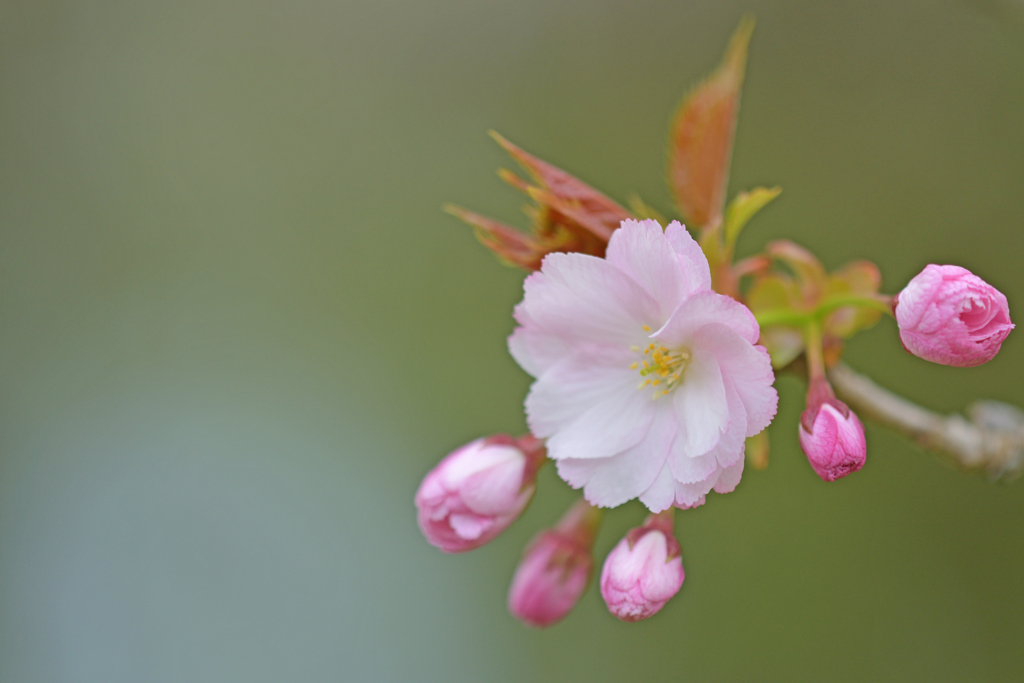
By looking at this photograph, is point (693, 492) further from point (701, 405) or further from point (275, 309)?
point (275, 309)

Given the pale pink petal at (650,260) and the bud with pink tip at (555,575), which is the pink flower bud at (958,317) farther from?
the bud with pink tip at (555,575)

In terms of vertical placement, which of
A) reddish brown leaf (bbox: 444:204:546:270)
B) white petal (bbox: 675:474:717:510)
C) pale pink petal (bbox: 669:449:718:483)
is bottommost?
white petal (bbox: 675:474:717:510)

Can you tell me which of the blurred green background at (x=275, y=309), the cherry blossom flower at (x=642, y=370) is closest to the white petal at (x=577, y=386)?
the cherry blossom flower at (x=642, y=370)

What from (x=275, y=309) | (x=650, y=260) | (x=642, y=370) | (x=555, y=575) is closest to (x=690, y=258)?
(x=650, y=260)

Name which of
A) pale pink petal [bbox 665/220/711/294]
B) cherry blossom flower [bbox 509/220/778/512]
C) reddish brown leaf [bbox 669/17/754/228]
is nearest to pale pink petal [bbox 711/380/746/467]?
cherry blossom flower [bbox 509/220/778/512]

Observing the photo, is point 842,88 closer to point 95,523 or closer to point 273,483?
point 273,483

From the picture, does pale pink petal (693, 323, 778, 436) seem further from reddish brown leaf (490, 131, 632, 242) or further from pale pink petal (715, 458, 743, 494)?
reddish brown leaf (490, 131, 632, 242)

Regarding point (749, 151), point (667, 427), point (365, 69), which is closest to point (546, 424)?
point (667, 427)
